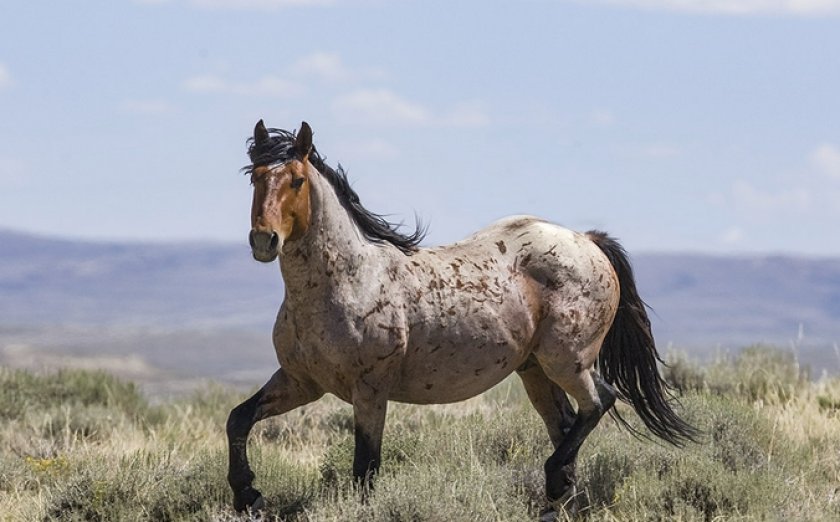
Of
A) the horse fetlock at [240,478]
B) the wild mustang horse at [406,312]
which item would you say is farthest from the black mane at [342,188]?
the horse fetlock at [240,478]

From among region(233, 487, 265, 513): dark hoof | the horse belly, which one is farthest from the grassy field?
the horse belly

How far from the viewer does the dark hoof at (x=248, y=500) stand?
8.38m

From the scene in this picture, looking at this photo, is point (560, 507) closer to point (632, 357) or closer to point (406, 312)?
point (632, 357)

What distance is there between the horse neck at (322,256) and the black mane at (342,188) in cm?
13

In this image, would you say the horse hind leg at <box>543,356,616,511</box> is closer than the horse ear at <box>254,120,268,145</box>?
No

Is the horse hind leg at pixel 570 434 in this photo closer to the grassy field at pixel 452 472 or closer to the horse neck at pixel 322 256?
the grassy field at pixel 452 472

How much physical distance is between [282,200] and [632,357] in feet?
10.1

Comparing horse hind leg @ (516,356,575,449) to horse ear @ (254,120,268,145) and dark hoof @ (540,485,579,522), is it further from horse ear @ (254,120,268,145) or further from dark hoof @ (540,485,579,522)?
horse ear @ (254,120,268,145)

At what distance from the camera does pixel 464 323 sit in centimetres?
850

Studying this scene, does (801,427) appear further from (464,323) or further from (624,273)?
(464,323)

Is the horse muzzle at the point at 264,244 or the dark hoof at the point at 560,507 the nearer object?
the horse muzzle at the point at 264,244

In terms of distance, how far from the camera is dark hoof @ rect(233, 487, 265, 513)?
838 centimetres

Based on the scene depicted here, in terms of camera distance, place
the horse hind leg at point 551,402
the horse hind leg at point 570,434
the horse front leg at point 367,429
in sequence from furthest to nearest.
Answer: the horse hind leg at point 551,402 → the horse hind leg at point 570,434 → the horse front leg at point 367,429

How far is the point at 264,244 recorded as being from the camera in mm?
7617
